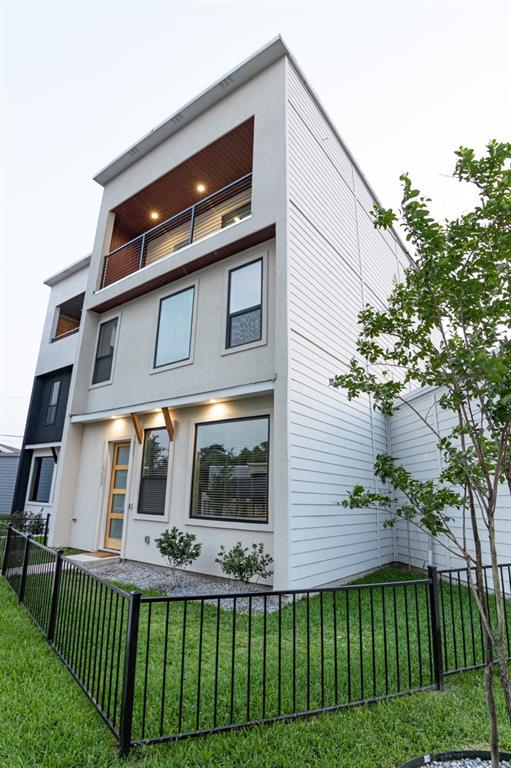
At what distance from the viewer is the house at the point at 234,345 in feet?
21.4

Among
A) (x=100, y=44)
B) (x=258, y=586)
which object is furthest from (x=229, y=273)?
(x=100, y=44)

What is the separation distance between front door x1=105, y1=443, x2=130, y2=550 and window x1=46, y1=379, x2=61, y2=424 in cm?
537

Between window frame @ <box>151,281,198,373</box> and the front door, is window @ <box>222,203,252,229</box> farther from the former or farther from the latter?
the front door

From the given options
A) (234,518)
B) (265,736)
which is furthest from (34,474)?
(265,736)

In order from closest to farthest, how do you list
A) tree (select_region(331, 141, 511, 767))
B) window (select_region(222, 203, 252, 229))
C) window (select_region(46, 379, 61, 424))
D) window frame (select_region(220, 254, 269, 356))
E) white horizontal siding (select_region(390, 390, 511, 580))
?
tree (select_region(331, 141, 511, 767)) < white horizontal siding (select_region(390, 390, 511, 580)) < window frame (select_region(220, 254, 269, 356)) < window (select_region(222, 203, 252, 229)) < window (select_region(46, 379, 61, 424))

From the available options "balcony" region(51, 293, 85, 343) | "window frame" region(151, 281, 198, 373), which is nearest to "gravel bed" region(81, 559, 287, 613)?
"window frame" region(151, 281, 198, 373)

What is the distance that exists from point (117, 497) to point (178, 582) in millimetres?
3108

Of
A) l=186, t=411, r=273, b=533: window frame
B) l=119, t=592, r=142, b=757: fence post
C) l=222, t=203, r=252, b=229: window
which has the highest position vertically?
l=222, t=203, r=252, b=229: window

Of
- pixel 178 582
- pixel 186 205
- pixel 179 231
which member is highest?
pixel 186 205

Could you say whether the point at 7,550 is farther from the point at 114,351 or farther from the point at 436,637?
the point at 436,637

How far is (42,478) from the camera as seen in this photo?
43.5 feet

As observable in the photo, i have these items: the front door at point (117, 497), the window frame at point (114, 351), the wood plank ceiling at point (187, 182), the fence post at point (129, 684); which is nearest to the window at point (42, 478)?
the window frame at point (114, 351)

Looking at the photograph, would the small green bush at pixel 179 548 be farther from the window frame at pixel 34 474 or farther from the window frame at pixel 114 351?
the window frame at pixel 34 474

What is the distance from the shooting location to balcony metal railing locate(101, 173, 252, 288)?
9188mm
